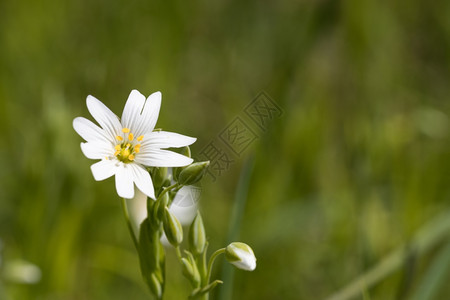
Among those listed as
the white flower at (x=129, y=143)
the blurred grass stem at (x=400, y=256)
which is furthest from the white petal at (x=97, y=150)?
the blurred grass stem at (x=400, y=256)

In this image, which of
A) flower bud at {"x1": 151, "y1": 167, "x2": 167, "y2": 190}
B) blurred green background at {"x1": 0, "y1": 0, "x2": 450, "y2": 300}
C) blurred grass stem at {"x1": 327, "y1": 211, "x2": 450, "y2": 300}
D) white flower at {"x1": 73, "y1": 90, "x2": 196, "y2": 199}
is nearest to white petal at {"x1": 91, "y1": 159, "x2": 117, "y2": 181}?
white flower at {"x1": 73, "y1": 90, "x2": 196, "y2": 199}

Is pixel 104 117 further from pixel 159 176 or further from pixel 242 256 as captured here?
pixel 242 256

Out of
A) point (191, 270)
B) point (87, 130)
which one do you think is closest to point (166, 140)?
point (87, 130)

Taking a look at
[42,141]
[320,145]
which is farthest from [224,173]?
[42,141]

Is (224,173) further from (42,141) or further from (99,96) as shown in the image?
(42,141)

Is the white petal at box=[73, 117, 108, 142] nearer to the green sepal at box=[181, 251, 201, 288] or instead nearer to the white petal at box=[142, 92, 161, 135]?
the white petal at box=[142, 92, 161, 135]
